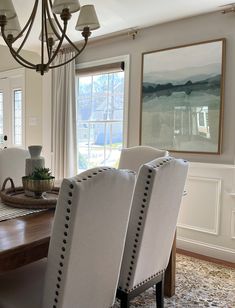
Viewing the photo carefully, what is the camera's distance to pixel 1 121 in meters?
5.59

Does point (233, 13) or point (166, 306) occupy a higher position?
point (233, 13)

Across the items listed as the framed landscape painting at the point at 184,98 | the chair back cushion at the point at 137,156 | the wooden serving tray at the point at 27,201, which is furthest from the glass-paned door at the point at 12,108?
the wooden serving tray at the point at 27,201

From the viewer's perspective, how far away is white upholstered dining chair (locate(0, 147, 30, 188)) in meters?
2.66

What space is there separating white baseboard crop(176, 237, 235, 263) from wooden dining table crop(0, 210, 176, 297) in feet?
6.30

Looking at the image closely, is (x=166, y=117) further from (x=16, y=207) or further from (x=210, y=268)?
(x=16, y=207)

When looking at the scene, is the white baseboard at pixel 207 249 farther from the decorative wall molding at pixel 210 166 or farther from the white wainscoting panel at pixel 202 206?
the decorative wall molding at pixel 210 166

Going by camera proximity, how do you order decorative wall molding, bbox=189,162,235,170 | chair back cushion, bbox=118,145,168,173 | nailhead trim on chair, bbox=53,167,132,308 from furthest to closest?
decorative wall molding, bbox=189,162,235,170 < chair back cushion, bbox=118,145,168,173 < nailhead trim on chair, bbox=53,167,132,308

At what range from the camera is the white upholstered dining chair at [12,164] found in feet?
8.71

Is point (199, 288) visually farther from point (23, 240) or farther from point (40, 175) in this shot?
point (23, 240)

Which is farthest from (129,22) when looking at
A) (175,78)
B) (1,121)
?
(1,121)

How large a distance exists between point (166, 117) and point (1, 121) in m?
3.48

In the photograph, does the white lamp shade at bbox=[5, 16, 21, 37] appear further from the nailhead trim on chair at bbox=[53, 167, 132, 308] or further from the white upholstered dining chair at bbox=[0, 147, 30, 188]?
the nailhead trim on chair at bbox=[53, 167, 132, 308]

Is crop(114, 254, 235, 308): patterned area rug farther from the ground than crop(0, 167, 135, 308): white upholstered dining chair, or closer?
closer

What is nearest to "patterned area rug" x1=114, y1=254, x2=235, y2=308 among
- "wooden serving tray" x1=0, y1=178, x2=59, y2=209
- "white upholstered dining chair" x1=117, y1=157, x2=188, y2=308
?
"white upholstered dining chair" x1=117, y1=157, x2=188, y2=308
